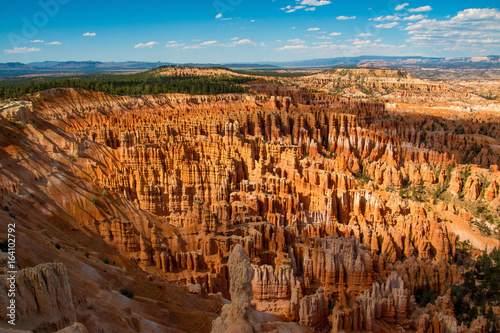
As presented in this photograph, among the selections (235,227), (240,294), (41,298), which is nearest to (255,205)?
(235,227)

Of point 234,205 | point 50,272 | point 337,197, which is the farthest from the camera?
point 337,197

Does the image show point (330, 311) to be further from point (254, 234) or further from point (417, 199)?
point (417, 199)

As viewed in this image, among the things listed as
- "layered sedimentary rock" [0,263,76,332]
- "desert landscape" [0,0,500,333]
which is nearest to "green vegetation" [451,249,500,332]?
"desert landscape" [0,0,500,333]

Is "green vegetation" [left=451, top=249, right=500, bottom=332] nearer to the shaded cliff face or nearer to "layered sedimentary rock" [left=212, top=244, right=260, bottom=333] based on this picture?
the shaded cliff face

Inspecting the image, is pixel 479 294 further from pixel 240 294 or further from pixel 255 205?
pixel 240 294

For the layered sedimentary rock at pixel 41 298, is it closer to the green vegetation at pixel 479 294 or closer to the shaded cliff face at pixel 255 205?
the shaded cliff face at pixel 255 205

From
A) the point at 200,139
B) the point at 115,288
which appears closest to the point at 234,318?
the point at 115,288

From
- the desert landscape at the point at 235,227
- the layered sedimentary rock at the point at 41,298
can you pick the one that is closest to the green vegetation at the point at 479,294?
the desert landscape at the point at 235,227
